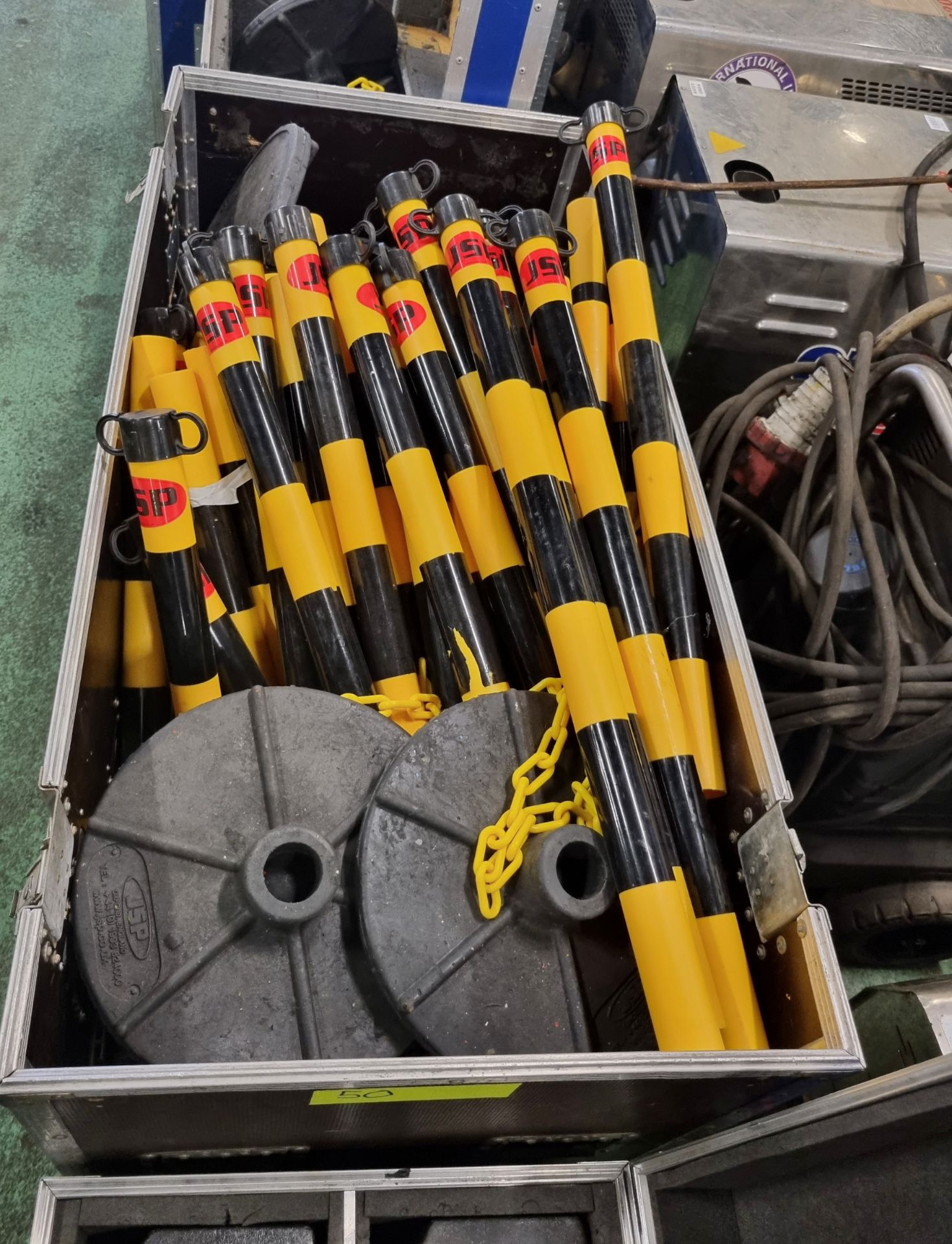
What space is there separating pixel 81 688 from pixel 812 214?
4.58 ft

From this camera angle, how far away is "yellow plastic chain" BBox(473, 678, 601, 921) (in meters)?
1.03

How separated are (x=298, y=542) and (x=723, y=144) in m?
1.10

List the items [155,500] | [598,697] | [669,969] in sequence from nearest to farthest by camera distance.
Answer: [669,969] → [598,697] → [155,500]

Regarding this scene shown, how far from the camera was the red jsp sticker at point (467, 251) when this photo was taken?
1.44 meters

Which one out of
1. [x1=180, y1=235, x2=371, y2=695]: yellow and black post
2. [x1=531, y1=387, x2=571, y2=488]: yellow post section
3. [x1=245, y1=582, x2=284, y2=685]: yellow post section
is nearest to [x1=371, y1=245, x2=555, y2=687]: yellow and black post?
[x1=531, y1=387, x2=571, y2=488]: yellow post section

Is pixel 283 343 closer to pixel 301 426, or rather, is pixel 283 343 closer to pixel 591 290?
pixel 301 426

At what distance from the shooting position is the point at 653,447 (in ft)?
4.52

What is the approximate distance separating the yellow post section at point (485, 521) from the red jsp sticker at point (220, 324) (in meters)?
0.40

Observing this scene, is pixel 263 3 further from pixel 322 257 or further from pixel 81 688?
pixel 81 688

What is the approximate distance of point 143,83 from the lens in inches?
117

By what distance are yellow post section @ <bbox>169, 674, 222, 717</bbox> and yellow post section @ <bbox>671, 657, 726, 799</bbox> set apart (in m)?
0.63

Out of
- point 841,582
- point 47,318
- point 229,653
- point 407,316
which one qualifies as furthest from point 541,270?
point 47,318

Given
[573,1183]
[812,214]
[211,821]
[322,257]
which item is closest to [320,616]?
[211,821]

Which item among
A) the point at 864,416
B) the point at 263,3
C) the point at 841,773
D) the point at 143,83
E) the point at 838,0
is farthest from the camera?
the point at 143,83
